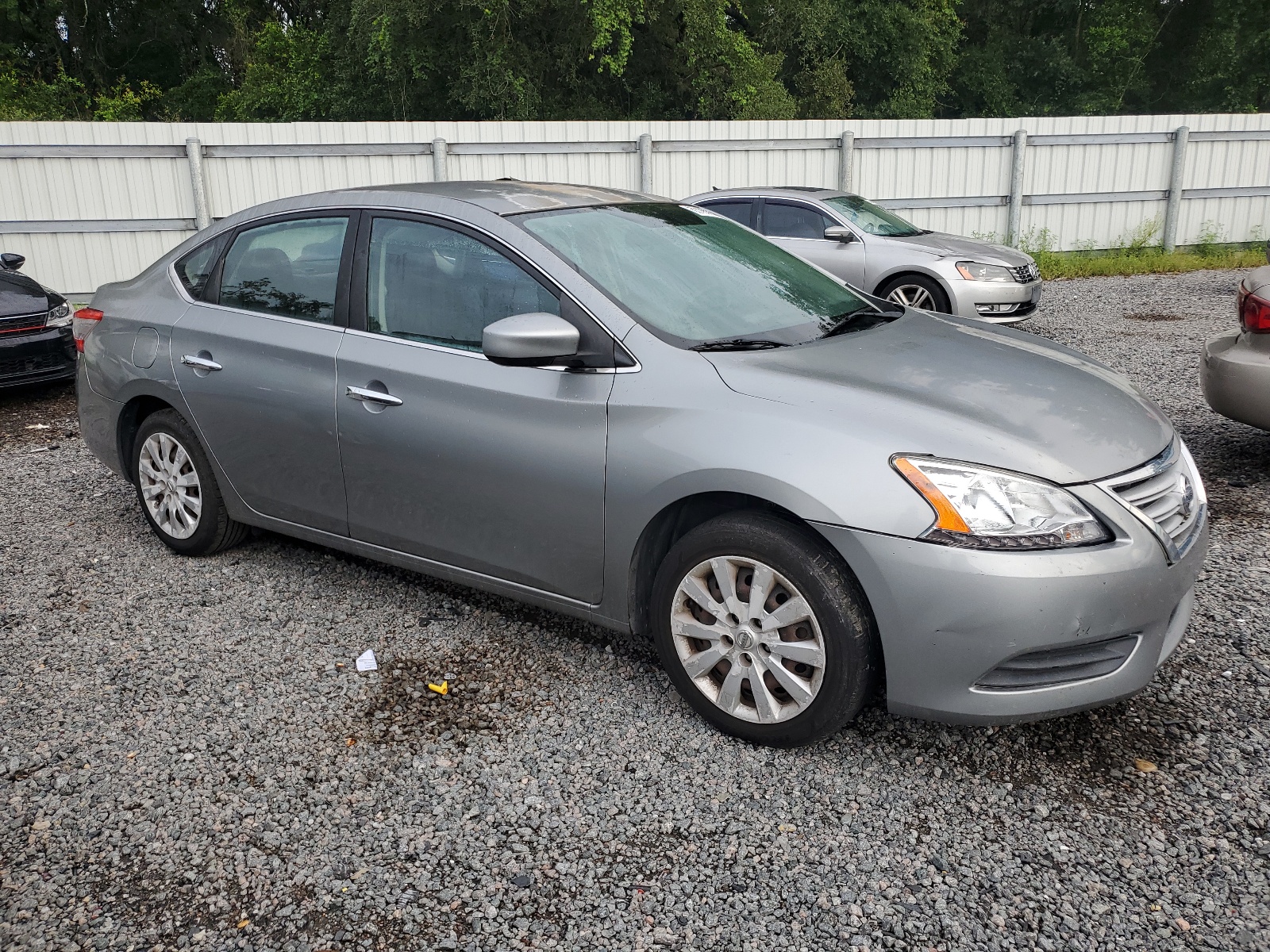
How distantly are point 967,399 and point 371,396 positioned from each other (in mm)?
2084

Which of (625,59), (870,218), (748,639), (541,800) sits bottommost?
(541,800)

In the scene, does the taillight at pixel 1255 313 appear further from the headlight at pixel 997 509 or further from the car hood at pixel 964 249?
the car hood at pixel 964 249

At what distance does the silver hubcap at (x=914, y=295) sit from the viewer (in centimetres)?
1037

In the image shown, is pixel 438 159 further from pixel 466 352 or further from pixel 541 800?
pixel 541 800

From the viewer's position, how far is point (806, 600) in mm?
3029

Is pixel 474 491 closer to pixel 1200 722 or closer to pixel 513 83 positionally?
pixel 1200 722

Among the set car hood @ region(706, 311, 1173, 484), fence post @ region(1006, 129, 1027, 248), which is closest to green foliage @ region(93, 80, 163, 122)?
fence post @ region(1006, 129, 1027, 248)

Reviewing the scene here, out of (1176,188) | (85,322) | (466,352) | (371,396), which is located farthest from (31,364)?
(1176,188)

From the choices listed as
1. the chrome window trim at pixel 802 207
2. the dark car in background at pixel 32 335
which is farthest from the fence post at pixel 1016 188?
the dark car in background at pixel 32 335

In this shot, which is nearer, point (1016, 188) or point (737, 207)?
point (737, 207)

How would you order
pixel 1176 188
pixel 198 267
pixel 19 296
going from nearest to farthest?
pixel 198 267 → pixel 19 296 → pixel 1176 188

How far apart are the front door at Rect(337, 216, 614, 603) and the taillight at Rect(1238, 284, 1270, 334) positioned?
142 inches

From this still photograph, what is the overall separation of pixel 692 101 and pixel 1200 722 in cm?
2067

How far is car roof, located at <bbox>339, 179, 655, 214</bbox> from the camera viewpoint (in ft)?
13.1
